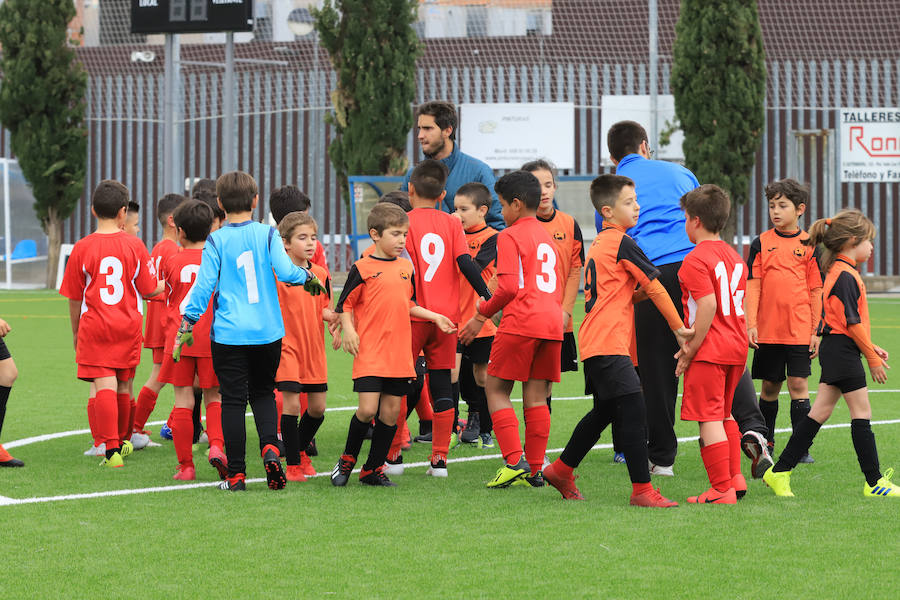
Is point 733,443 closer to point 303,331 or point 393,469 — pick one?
point 393,469

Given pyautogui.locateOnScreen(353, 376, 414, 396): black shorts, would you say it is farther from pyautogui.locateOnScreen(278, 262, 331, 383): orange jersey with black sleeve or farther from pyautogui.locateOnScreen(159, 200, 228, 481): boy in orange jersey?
pyautogui.locateOnScreen(159, 200, 228, 481): boy in orange jersey

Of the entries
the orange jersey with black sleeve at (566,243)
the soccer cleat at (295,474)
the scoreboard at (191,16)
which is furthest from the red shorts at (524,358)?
the scoreboard at (191,16)

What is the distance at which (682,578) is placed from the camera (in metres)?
4.38

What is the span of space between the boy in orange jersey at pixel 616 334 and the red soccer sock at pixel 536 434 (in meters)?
0.44

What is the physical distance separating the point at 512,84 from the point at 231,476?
1934 cm

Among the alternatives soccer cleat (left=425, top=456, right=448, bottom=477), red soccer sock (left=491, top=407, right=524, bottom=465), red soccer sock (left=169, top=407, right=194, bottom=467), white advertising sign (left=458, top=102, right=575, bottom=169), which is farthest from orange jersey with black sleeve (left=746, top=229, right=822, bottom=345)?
white advertising sign (left=458, top=102, right=575, bottom=169)

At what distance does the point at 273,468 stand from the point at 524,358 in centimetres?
137

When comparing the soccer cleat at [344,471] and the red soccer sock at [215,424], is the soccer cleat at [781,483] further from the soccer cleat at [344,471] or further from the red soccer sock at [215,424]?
the red soccer sock at [215,424]

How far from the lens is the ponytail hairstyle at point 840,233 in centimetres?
598

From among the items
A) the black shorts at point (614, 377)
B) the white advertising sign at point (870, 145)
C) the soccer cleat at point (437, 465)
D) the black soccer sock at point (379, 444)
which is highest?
the white advertising sign at point (870, 145)

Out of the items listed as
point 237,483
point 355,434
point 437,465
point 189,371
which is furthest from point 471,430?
point 237,483

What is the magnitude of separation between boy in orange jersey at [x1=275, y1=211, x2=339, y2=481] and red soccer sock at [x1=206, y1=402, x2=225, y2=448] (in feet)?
1.13

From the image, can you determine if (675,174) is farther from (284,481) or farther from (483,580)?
(483,580)

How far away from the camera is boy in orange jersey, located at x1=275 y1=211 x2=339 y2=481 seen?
6.58 m
